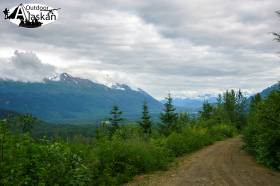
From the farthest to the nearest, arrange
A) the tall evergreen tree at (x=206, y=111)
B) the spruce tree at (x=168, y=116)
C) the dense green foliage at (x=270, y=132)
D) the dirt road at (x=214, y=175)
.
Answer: the tall evergreen tree at (x=206, y=111), the spruce tree at (x=168, y=116), the dense green foliage at (x=270, y=132), the dirt road at (x=214, y=175)

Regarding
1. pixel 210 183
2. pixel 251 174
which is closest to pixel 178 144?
Answer: pixel 251 174

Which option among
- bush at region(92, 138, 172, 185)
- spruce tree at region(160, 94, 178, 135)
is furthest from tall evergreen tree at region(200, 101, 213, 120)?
bush at region(92, 138, 172, 185)

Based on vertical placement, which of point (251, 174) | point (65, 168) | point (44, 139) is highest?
point (44, 139)

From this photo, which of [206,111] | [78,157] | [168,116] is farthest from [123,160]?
[206,111]

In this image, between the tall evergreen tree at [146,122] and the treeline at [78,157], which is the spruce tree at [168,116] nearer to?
the tall evergreen tree at [146,122]

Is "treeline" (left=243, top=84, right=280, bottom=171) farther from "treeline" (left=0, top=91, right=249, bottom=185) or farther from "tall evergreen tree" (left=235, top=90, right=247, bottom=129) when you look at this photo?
"tall evergreen tree" (left=235, top=90, right=247, bottom=129)

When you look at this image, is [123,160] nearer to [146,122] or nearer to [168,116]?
[168,116]

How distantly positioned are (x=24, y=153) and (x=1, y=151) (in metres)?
1.37

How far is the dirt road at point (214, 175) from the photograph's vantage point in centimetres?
1825

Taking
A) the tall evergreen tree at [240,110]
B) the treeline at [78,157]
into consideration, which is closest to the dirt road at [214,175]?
the treeline at [78,157]

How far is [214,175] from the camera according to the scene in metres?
20.0

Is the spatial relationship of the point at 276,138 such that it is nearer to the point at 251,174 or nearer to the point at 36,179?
the point at 251,174

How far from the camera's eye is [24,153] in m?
12.2

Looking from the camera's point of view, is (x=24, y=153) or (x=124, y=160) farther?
(x=124, y=160)
